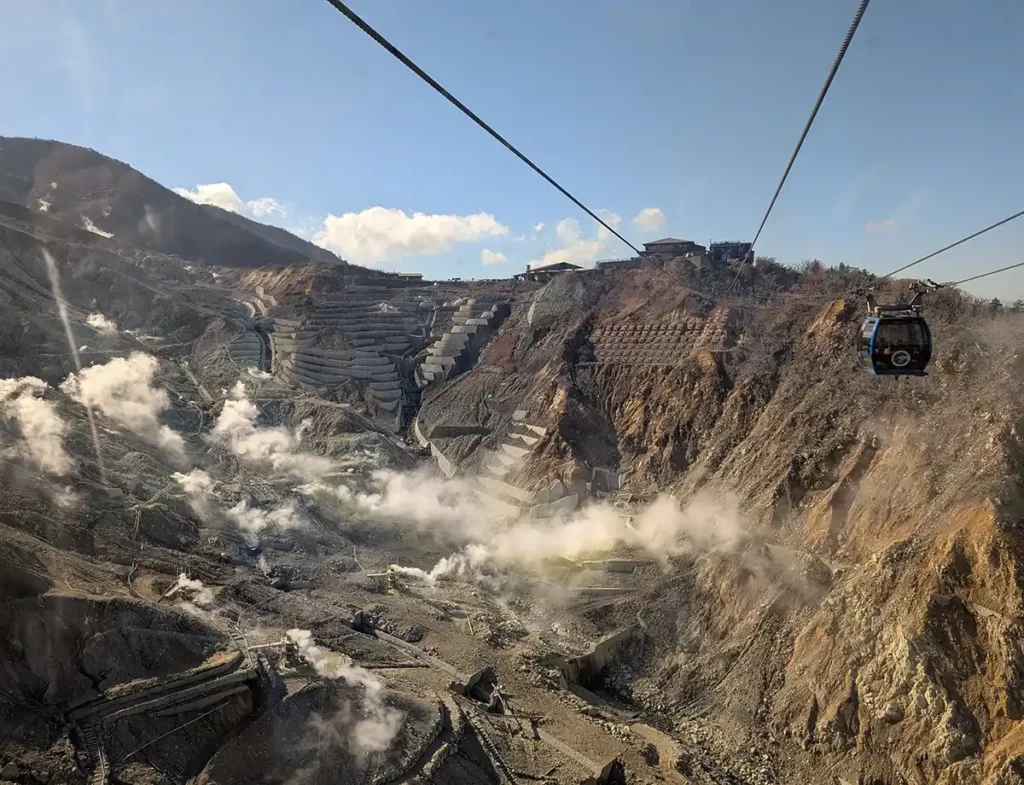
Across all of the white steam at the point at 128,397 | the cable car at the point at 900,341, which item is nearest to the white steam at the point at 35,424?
the white steam at the point at 128,397

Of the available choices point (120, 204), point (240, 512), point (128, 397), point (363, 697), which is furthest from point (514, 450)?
point (120, 204)

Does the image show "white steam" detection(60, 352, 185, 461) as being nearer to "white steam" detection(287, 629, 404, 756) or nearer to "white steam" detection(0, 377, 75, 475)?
"white steam" detection(0, 377, 75, 475)

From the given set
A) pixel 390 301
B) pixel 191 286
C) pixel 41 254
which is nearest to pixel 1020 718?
pixel 390 301

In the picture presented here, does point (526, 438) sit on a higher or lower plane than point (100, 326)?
lower

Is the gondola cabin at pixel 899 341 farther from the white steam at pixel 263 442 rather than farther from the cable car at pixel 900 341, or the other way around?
the white steam at pixel 263 442

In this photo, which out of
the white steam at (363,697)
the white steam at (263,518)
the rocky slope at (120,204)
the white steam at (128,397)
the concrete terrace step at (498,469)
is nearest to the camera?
the white steam at (363,697)

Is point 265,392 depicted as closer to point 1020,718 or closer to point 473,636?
point 473,636

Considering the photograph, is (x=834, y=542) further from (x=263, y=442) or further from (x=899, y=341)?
(x=263, y=442)
